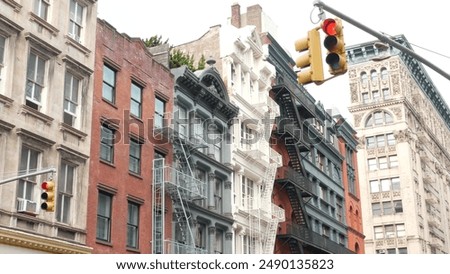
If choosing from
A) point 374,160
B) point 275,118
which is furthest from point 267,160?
point 374,160

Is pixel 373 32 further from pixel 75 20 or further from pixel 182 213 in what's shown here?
pixel 182 213

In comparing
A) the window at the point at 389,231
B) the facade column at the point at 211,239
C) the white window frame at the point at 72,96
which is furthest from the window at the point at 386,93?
the white window frame at the point at 72,96

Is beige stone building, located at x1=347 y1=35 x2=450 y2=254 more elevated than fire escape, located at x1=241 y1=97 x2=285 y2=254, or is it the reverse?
beige stone building, located at x1=347 y1=35 x2=450 y2=254

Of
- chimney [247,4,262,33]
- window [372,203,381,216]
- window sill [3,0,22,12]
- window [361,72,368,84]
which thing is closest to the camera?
window sill [3,0,22,12]

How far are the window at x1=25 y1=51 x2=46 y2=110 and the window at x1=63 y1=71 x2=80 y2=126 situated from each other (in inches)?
58.6

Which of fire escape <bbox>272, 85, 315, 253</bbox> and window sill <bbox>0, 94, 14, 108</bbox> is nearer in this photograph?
window sill <bbox>0, 94, 14, 108</bbox>

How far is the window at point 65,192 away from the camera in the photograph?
2573 centimetres

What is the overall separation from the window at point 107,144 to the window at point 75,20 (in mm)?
4307

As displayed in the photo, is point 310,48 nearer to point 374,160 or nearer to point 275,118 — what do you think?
point 275,118

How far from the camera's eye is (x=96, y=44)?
97.3ft

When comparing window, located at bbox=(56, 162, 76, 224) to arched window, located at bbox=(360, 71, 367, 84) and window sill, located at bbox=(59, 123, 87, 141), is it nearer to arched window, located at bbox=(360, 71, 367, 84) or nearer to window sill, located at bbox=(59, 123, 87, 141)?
window sill, located at bbox=(59, 123, 87, 141)

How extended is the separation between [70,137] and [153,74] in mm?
8215

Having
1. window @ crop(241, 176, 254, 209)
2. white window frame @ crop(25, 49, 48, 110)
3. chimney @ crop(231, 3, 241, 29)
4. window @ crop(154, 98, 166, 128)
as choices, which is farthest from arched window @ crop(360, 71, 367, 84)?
white window frame @ crop(25, 49, 48, 110)

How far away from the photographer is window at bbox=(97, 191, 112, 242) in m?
28.1
